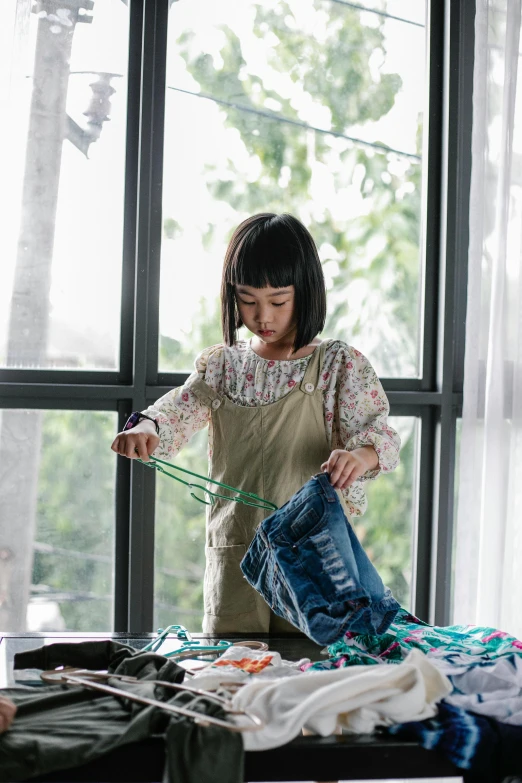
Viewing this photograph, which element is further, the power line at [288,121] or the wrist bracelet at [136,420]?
the power line at [288,121]

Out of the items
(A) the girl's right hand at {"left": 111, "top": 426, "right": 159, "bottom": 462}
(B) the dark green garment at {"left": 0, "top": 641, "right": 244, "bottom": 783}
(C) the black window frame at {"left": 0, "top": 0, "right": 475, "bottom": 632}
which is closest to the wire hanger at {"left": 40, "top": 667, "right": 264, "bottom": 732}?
(B) the dark green garment at {"left": 0, "top": 641, "right": 244, "bottom": 783}

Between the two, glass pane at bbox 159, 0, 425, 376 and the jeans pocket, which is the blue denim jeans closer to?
the jeans pocket

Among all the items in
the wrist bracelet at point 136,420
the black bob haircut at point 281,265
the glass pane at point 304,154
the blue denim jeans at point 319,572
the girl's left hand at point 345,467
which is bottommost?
the blue denim jeans at point 319,572

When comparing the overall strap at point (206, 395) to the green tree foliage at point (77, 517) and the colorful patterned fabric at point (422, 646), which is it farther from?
the green tree foliage at point (77, 517)

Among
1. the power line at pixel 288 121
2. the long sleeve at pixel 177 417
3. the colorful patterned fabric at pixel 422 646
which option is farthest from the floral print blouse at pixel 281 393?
the power line at pixel 288 121

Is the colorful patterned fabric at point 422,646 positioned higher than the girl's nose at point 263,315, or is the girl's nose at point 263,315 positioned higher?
the girl's nose at point 263,315

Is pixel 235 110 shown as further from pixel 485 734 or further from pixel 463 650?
pixel 485 734

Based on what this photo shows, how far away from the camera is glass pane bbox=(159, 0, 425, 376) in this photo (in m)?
2.31

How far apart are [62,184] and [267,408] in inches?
39.0

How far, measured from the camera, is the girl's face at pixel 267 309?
160 centimetres

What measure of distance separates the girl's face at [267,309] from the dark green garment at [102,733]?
0.75 meters

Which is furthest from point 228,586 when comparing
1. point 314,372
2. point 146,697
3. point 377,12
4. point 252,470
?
point 377,12

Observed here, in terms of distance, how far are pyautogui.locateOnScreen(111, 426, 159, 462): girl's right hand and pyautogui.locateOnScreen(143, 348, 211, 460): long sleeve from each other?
8 centimetres

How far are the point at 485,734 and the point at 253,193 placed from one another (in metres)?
1.67
